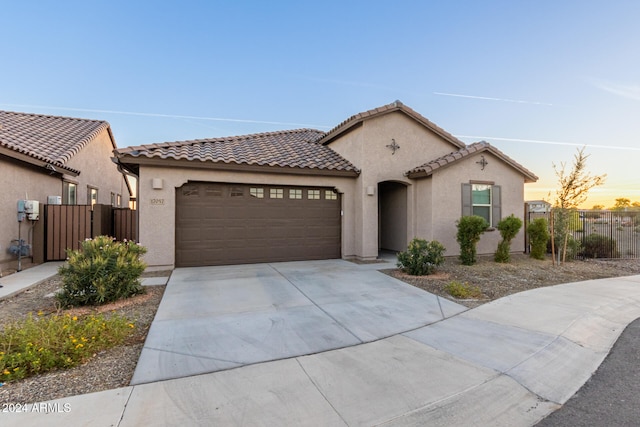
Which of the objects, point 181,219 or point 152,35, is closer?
point 181,219

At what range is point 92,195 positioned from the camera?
1462cm

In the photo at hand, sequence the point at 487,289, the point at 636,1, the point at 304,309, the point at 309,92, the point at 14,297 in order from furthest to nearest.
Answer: the point at 309,92, the point at 636,1, the point at 487,289, the point at 14,297, the point at 304,309

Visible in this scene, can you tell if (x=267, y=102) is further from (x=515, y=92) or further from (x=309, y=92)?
(x=515, y=92)

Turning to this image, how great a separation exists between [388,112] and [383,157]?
5.21ft

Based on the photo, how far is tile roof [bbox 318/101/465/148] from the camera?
9969mm

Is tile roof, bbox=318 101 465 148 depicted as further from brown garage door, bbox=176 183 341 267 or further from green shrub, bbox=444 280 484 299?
green shrub, bbox=444 280 484 299

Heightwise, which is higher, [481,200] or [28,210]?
[481,200]

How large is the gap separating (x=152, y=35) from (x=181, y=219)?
7914mm

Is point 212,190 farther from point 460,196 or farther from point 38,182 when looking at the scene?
point 460,196

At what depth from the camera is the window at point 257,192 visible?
947cm

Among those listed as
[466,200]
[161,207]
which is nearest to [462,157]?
[466,200]

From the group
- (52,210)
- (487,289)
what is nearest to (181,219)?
(52,210)

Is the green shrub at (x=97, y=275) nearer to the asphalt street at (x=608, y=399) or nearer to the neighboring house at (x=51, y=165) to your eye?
the neighboring house at (x=51, y=165)

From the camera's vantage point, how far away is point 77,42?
35.9 ft
